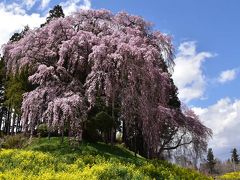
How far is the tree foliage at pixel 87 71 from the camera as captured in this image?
62.0 ft

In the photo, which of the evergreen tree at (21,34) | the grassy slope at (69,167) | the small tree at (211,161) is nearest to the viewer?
the grassy slope at (69,167)

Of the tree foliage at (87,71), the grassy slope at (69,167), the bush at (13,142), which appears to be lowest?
the grassy slope at (69,167)

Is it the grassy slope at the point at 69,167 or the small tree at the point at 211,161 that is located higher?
the small tree at the point at 211,161

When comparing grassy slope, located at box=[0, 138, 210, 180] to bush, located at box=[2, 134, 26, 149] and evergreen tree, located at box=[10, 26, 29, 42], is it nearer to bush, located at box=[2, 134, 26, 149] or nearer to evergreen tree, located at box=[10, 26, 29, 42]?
bush, located at box=[2, 134, 26, 149]

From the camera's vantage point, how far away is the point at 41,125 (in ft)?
66.2

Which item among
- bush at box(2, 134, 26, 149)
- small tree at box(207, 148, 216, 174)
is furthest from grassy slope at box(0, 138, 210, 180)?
small tree at box(207, 148, 216, 174)

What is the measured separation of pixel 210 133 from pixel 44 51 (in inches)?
575

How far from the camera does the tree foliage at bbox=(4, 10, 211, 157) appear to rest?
1891 cm

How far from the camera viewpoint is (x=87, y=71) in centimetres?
2095

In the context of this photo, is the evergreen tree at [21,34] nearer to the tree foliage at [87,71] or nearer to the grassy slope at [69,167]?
the tree foliage at [87,71]

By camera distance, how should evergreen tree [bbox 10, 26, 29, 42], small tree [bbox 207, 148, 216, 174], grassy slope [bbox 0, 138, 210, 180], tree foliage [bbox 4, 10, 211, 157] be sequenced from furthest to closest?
small tree [bbox 207, 148, 216, 174] → evergreen tree [bbox 10, 26, 29, 42] → tree foliage [bbox 4, 10, 211, 157] → grassy slope [bbox 0, 138, 210, 180]

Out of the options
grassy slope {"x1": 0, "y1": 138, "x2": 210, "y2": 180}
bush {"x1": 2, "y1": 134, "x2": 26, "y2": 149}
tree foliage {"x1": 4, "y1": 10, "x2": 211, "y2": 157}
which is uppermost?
tree foliage {"x1": 4, "y1": 10, "x2": 211, "y2": 157}

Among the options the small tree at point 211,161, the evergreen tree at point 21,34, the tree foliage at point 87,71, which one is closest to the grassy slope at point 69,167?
the tree foliage at point 87,71

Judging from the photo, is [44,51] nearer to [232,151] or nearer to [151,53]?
[151,53]
